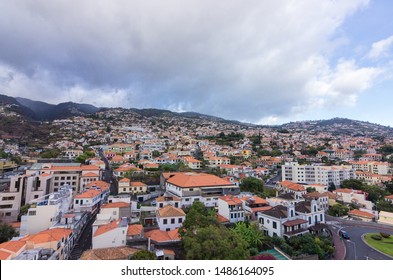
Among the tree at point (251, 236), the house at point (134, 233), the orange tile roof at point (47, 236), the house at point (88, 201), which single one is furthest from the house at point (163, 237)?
the house at point (88, 201)

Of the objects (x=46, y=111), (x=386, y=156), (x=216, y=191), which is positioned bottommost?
(x=216, y=191)

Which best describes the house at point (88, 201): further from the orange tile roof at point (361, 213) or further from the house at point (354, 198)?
the house at point (354, 198)

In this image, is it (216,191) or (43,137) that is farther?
(43,137)

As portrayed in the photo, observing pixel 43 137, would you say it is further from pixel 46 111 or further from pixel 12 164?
pixel 46 111

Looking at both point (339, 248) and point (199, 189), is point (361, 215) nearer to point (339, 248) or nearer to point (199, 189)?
point (339, 248)
